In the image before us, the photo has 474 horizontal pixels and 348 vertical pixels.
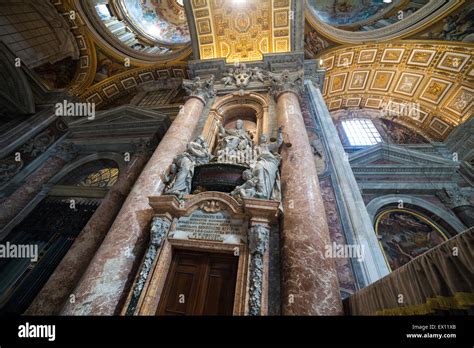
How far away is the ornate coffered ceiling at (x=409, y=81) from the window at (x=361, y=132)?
128 centimetres

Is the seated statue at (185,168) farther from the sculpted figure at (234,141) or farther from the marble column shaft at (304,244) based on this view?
the marble column shaft at (304,244)

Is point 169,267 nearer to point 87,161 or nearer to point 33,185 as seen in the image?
point 33,185

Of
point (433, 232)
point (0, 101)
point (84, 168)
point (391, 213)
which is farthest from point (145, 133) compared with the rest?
point (433, 232)

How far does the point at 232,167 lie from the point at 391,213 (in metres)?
7.35

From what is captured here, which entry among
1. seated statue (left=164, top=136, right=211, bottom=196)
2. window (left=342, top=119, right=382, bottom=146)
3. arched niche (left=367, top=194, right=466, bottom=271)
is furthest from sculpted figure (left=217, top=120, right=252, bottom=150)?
window (left=342, top=119, right=382, bottom=146)

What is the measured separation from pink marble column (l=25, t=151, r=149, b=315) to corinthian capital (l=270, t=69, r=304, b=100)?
5.55 meters

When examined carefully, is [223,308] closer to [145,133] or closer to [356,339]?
[356,339]

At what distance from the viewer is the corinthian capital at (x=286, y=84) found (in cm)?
665

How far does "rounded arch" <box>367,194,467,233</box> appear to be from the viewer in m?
7.36

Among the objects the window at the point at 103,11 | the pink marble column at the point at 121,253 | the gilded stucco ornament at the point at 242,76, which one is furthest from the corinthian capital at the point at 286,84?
the window at the point at 103,11

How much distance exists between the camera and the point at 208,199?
3830 mm

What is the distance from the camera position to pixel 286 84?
675 cm

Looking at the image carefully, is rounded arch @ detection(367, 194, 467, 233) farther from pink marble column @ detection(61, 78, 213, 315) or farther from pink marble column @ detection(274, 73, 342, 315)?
pink marble column @ detection(61, 78, 213, 315)

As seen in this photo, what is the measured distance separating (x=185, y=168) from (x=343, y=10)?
14.6 metres
